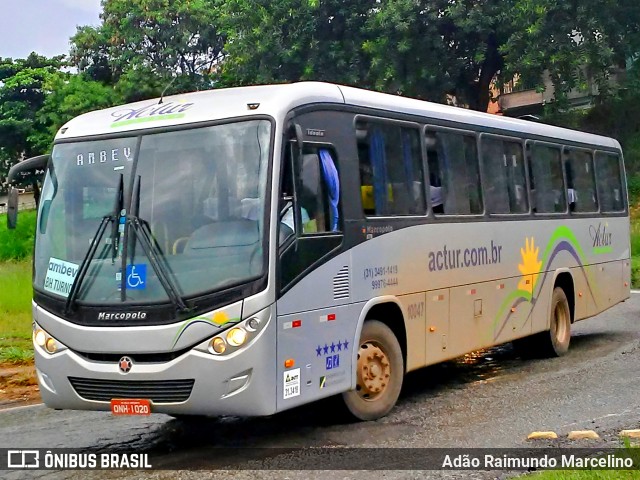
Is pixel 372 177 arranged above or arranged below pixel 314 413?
above

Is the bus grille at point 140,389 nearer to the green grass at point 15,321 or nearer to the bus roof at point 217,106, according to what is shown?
the bus roof at point 217,106

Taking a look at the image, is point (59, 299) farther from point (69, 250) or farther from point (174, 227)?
point (174, 227)

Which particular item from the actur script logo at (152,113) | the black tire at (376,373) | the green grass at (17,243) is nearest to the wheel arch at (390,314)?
the black tire at (376,373)

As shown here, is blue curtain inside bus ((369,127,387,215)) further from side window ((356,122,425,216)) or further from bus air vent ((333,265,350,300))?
bus air vent ((333,265,350,300))

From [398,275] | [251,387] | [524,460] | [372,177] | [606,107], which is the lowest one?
[524,460]

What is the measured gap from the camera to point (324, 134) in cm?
844

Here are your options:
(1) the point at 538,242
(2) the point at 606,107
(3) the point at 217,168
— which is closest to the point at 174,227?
(3) the point at 217,168

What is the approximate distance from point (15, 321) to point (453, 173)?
941 cm

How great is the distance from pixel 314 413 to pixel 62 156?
11.1ft

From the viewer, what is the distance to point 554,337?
13359 mm

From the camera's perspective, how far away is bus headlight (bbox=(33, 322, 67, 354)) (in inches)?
305

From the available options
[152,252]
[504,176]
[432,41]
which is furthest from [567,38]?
[152,252]

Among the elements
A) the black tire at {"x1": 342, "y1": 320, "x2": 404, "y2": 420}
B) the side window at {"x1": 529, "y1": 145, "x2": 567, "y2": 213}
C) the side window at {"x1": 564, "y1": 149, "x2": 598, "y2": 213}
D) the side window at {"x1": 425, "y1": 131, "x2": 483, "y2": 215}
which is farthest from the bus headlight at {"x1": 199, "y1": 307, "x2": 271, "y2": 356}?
the side window at {"x1": 564, "y1": 149, "x2": 598, "y2": 213}

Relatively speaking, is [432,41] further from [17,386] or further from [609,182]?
Answer: [17,386]
